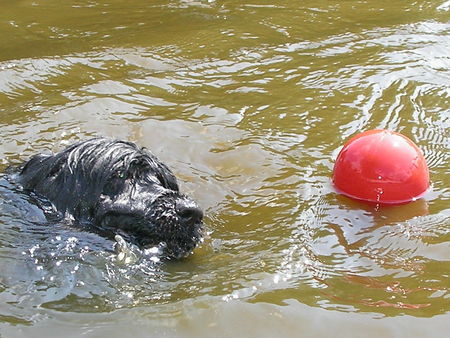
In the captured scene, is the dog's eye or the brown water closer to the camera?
the brown water

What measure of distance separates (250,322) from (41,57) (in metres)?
5.72

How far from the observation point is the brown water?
4.50m

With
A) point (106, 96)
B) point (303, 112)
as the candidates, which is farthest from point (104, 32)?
point (303, 112)

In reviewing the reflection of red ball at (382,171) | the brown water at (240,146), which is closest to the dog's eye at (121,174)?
the brown water at (240,146)

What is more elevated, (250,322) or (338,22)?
(338,22)

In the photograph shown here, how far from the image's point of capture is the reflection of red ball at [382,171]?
6139mm

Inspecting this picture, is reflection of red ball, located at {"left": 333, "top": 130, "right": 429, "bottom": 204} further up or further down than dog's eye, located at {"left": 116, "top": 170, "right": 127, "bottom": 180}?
further down

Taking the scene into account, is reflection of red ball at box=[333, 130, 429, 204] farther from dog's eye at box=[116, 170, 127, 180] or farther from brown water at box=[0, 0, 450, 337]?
dog's eye at box=[116, 170, 127, 180]

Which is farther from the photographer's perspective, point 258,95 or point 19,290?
point 258,95

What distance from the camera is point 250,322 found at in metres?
4.36

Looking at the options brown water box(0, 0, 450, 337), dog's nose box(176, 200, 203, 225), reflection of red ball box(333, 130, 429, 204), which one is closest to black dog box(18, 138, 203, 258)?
dog's nose box(176, 200, 203, 225)

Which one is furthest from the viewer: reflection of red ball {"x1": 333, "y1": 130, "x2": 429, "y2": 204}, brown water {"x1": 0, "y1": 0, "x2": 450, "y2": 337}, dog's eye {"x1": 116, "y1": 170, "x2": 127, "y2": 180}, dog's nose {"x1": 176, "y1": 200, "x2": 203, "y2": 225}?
reflection of red ball {"x1": 333, "y1": 130, "x2": 429, "y2": 204}

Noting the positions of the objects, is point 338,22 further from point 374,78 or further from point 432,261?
point 432,261

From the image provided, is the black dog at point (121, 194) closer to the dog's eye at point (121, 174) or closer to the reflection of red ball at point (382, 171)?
the dog's eye at point (121, 174)
